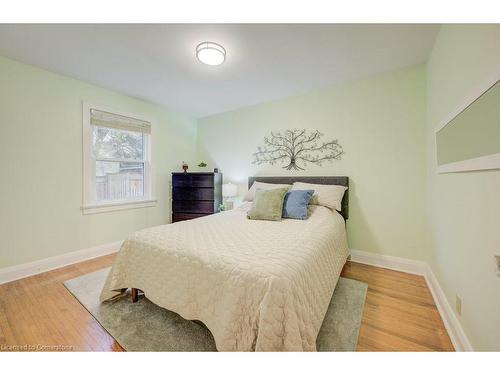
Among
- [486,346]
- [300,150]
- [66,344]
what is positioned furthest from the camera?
[300,150]

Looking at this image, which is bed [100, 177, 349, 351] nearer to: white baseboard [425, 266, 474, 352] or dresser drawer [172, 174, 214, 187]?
white baseboard [425, 266, 474, 352]

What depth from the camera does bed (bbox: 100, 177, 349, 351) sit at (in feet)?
3.17

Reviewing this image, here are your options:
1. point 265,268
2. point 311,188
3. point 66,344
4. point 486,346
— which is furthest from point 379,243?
point 66,344

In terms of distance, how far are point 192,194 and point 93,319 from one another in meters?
2.15

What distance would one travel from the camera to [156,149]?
3.53 meters

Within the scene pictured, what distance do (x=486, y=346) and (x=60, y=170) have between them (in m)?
3.90

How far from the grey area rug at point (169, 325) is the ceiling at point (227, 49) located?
227 cm

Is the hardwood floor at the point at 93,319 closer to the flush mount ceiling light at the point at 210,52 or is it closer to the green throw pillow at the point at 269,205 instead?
the green throw pillow at the point at 269,205

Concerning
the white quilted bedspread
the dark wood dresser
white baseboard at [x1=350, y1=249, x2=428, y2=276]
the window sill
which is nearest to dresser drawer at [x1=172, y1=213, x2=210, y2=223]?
the dark wood dresser

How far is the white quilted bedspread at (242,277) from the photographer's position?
96 centimetres

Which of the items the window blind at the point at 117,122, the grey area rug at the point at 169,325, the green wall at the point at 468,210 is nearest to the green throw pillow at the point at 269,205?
the grey area rug at the point at 169,325

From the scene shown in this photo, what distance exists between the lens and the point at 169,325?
145 cm
